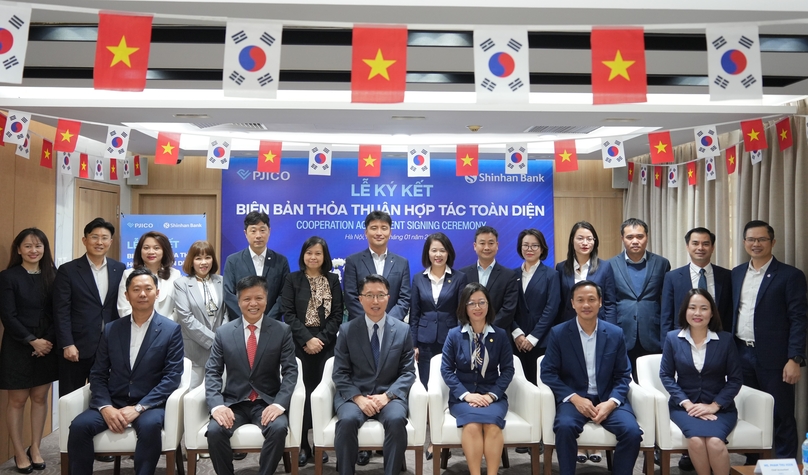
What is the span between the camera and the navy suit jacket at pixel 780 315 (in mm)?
4105

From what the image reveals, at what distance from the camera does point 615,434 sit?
367cm

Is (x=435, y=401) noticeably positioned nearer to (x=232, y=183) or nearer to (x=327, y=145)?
(x=327, y=145)

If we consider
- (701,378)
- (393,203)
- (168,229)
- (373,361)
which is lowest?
(701,378)

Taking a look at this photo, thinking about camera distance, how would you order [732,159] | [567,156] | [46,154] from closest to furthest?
[46,154]
[732,159]
[567,156]

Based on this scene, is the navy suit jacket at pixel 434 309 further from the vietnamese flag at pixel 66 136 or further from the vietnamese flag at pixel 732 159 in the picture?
the vietnamese flag at pixel 66 136

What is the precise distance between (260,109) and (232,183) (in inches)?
106

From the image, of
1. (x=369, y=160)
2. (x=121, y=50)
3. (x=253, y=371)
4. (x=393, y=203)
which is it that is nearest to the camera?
(x=121, y=50)

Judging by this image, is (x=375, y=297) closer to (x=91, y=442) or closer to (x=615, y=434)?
(x=615, y=434)

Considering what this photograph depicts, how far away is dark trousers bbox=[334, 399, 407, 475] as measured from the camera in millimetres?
3570

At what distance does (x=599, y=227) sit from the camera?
755cm

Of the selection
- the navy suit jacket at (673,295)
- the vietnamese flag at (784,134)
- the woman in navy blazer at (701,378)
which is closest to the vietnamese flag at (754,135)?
the vietnamese flag at (784,134)

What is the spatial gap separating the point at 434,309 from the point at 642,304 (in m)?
1.43

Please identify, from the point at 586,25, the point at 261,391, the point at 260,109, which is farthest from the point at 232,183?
the point at 586,25

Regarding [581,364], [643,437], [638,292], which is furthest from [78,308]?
[638,292]
